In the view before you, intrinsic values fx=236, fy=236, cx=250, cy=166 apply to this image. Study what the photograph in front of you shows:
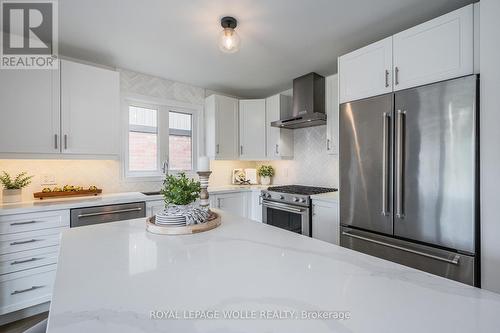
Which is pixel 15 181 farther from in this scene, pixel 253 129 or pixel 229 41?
pixel 253 129

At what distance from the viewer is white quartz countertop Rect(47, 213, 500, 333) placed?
0.56 m

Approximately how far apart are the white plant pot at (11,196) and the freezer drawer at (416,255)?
3.04m

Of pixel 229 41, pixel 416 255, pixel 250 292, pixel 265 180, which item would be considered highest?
pixel 229 41

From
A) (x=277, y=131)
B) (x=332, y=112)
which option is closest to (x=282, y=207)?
(x=277, y=131)

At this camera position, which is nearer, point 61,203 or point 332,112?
point 61,203

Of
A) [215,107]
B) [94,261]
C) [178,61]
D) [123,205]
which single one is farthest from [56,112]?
[94,261]

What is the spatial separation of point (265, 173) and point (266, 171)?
38 mm

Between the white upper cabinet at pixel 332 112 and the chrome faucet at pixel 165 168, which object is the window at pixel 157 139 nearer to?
the chrome faucet at pixel 165 168

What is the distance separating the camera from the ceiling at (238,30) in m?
1.77

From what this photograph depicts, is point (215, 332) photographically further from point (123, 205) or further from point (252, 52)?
point (252, 52)

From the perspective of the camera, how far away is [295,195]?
2787mm

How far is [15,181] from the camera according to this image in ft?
7.29

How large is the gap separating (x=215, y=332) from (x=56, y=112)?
266cm

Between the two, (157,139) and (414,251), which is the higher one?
(157,139)
